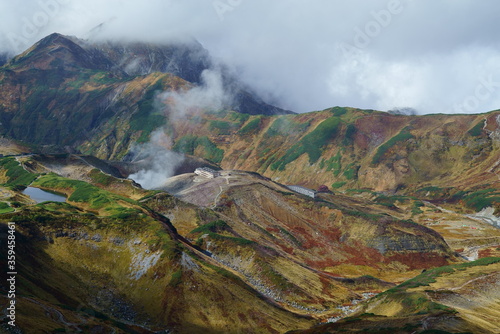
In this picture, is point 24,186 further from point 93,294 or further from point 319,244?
point 319,244

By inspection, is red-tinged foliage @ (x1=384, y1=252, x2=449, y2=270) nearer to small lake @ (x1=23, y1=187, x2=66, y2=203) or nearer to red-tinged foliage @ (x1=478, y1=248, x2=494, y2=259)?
red-tinged foliage @ (x1=478, y1=248, x2=494, y2=259)

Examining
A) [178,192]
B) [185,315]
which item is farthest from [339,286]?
[178,192]

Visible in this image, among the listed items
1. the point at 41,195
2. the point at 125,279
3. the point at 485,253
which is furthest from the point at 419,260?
the point at 41,195

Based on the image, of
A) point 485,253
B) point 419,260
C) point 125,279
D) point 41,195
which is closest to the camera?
point 125,279

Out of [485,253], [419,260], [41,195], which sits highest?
[485,253]

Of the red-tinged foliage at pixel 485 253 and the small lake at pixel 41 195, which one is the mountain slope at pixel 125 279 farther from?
the red-tinged foliage at pixel 485 253

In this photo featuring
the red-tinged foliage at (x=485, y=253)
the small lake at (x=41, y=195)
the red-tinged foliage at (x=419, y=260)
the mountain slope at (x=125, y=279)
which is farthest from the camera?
the red-tinged foliage at (x=485, y=253)

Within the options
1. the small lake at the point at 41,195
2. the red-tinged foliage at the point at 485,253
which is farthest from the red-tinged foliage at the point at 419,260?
the small lake at the point at 41,195

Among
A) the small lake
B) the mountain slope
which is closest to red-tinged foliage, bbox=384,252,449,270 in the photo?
the mountain slope

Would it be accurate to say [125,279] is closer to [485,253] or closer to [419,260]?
[419,260]
